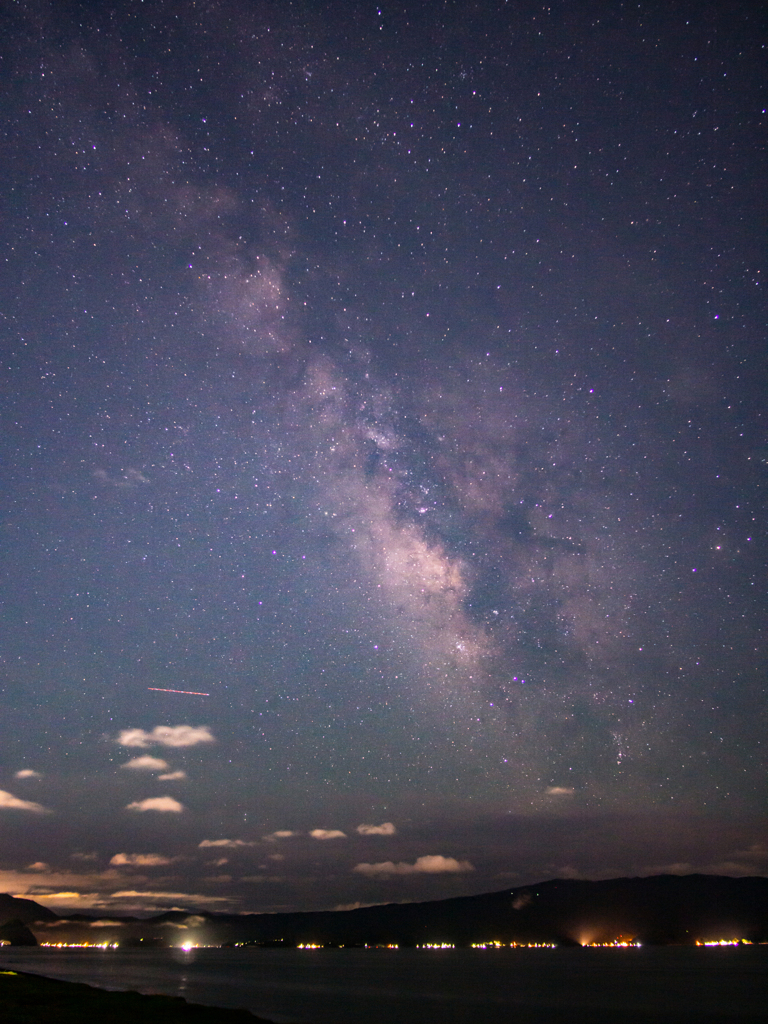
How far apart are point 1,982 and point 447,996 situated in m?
48.0

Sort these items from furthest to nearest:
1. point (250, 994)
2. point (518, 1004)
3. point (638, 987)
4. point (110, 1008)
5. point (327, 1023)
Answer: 1. point (638, 987)
2. point (250, 994)
3. point (518, 1004)
4. point (327, 1023)
5. point (110, 1008)

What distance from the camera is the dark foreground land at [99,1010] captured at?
3759cm

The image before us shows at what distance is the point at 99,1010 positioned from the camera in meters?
43.5

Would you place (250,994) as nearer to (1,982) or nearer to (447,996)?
(447,996)

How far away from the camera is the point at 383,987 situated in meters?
96.9

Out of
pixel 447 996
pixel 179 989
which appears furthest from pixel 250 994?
pixel 447 996

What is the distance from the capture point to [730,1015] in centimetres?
6138

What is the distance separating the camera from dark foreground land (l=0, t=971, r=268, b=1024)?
3759 centimetres

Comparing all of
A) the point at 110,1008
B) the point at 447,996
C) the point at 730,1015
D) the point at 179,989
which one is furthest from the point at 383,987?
the point at 110,1008

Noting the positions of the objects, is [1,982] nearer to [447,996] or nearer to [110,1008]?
[110,1008]

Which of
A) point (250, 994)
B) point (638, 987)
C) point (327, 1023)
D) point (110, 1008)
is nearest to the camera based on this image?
point (110, 1008)

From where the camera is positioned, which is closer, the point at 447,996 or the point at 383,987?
the point at 447,996

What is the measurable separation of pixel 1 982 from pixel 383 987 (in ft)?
179

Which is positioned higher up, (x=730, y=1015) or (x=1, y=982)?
(x=1, y=982)
